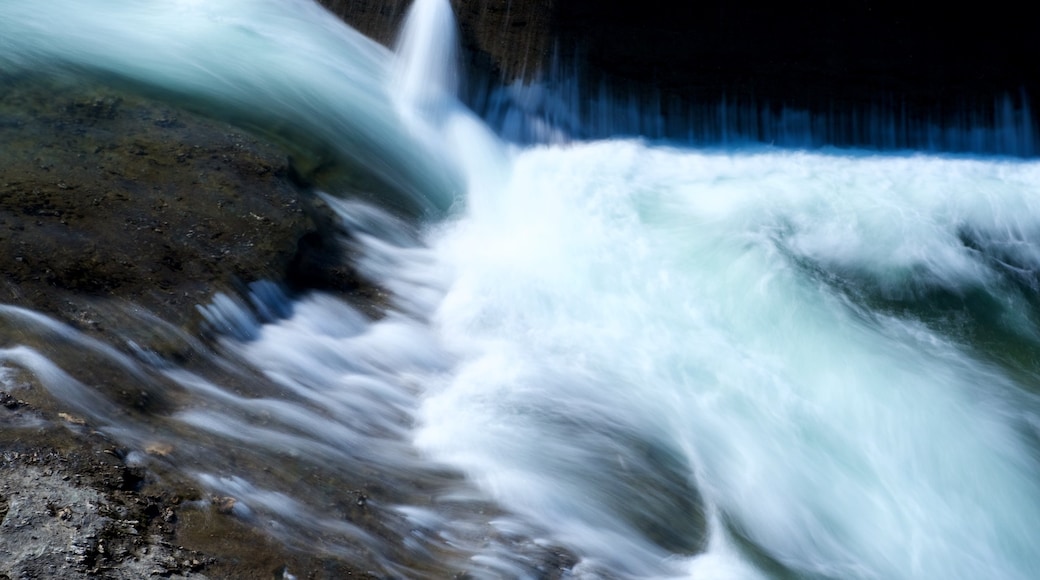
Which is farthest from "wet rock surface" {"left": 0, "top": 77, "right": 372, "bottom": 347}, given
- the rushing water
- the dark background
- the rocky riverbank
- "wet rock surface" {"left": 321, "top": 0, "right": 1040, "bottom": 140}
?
the dark background

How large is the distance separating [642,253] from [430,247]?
136 cm

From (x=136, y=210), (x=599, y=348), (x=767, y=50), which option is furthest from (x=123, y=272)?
(x=767, y=50)

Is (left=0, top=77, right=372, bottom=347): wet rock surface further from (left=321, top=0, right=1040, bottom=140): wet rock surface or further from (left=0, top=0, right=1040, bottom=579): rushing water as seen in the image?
(left=321, top=0, right=1040, bottom=140): wet rock surface

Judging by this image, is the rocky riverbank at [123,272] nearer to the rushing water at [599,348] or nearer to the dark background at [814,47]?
the rushing water at [599,348]

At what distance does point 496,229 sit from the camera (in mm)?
7207

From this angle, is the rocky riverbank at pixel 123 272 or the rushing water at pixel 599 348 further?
the rushing water at pixel 599 348

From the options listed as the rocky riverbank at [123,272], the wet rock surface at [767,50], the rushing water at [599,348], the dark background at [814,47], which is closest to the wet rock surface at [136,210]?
the rocky riverbank at [123,272]

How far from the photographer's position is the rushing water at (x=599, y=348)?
4680 mm

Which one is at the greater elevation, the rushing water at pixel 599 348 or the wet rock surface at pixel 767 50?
the wet rock surface at pixel 767 50

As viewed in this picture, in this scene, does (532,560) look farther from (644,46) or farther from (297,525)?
(644,46)

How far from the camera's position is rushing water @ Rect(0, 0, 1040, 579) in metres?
4.68

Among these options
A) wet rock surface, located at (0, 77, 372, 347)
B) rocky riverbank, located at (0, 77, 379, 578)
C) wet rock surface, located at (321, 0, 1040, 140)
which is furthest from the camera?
wet rock surface, located at (321, 0, 1040, 140)

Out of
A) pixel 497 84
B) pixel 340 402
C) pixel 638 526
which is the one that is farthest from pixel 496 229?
pixel 638 526

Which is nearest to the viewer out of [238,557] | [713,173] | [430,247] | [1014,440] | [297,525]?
[238,557]
